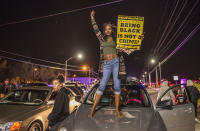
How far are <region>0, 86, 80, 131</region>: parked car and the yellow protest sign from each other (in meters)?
3.65

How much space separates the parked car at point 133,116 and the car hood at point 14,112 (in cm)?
185

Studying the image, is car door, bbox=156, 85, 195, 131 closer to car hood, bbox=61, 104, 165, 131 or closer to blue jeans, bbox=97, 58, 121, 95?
car hood, bbox=61, 104, 165, 131

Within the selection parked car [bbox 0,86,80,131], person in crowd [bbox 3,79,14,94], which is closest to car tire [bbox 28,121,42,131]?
parked car [bbox 0,86,80,131]

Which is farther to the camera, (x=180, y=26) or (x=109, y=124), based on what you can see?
(x=180, y=26)

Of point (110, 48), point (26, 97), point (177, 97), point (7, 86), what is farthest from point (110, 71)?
point (7, 86)

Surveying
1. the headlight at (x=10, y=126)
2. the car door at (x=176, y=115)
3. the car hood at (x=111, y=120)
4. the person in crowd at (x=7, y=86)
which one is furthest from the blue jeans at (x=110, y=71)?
the person in crowd at (x=7, y=86)

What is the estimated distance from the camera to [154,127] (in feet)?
8.49

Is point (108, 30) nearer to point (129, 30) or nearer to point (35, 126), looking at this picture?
point (35, 126)

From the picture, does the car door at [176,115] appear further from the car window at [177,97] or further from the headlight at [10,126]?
the headlight at [10,126]

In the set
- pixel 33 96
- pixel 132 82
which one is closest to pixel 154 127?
pixel 132 82

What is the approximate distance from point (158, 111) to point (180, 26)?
14.2m

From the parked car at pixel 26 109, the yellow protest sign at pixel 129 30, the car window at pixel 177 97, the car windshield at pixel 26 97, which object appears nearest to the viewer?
the parked car at pixel 26 109

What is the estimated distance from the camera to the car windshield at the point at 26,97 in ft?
18.5

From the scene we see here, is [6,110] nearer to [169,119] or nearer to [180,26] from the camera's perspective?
[169,119]
